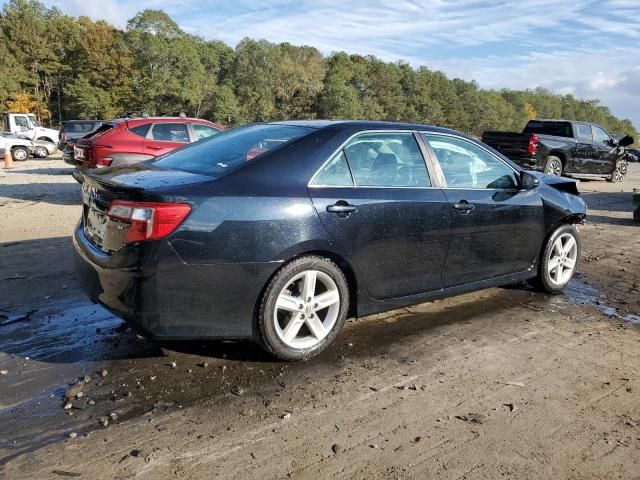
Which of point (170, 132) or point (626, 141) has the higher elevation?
point (626, 141)

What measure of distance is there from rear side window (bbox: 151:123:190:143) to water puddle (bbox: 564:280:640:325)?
26.3ft

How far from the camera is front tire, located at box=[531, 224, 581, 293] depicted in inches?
211

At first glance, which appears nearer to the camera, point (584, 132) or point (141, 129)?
point (141, 129)

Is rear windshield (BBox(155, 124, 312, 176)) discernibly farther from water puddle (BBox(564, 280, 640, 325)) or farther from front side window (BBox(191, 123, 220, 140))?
front side window (BBox(191, 123, 220, 140))

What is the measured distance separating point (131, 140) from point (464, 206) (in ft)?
26.1

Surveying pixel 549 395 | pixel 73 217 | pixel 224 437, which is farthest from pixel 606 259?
pixel 73 217

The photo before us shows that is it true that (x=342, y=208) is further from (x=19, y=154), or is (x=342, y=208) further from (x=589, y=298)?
(x=19, y=154)

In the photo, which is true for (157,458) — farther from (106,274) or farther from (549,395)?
(549,395)

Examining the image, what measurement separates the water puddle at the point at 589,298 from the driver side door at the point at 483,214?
0.69 metres

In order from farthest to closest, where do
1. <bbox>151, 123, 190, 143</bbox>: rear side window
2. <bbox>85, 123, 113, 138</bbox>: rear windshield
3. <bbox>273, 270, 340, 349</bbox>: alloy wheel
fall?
1. <bbox>151, 123, 190, 143</bbox>: rear side window
2. <bbox>85, 123, 113, 138</bbox>: rear windshield
3. <bbox>273, 270, 340, 349</bbox>: alloy wheel

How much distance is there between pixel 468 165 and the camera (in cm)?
473

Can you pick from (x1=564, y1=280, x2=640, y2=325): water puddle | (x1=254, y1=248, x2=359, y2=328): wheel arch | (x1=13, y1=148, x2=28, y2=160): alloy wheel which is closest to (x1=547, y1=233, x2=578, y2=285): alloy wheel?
(x1=564, y1=280, x2=640, y2=325): water puddle

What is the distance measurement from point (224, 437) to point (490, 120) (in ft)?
440

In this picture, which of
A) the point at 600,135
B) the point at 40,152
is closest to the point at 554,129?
the point at 600,135
